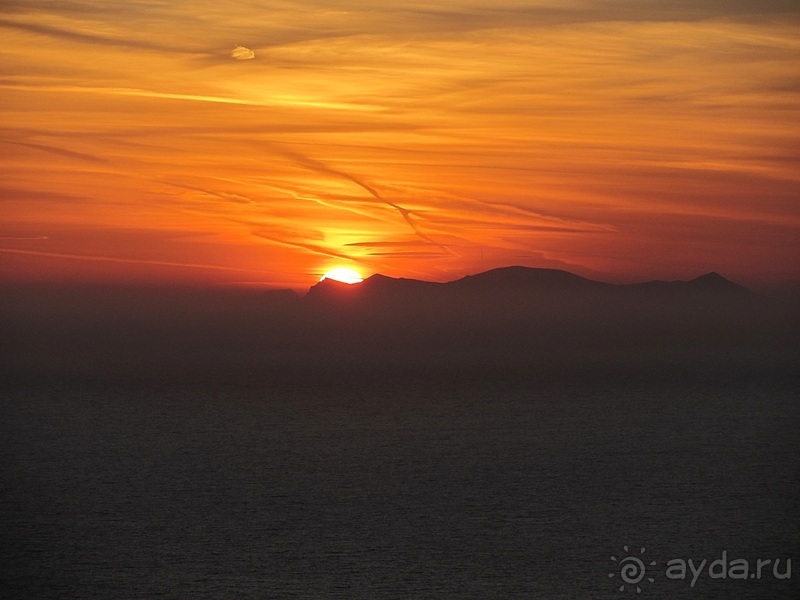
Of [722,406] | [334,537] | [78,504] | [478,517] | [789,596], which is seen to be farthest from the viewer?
[722,406]

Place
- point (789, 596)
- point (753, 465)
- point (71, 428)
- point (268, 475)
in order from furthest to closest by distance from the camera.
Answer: point (71, 428) < point (753, 465) < point (268, 475) < point (789, 596)

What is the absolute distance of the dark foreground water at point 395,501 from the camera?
3216cm

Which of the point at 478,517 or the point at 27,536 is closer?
the point at 27,536

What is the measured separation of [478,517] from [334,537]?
7250 millimetres

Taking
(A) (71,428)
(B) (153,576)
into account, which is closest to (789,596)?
(B) (153,576)

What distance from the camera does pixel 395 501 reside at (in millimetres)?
47250

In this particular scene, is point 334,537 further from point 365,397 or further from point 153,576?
point 365,397

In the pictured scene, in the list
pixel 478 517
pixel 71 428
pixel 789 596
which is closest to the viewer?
pixel 789 596

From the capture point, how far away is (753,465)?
62094 millimetres

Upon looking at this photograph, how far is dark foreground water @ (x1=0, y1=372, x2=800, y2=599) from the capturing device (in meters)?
32.2

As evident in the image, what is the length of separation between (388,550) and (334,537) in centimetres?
333

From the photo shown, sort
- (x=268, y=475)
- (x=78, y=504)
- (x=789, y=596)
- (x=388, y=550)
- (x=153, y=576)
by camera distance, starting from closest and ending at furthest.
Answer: (x=789, y=596) → (x=153, y=576) → (x=388, y=550) → (x=78, y=504) → (x=268, y=475)

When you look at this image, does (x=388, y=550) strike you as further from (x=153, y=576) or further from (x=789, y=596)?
(x=789, y=596)

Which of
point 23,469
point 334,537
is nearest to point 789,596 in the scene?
point 334,537
